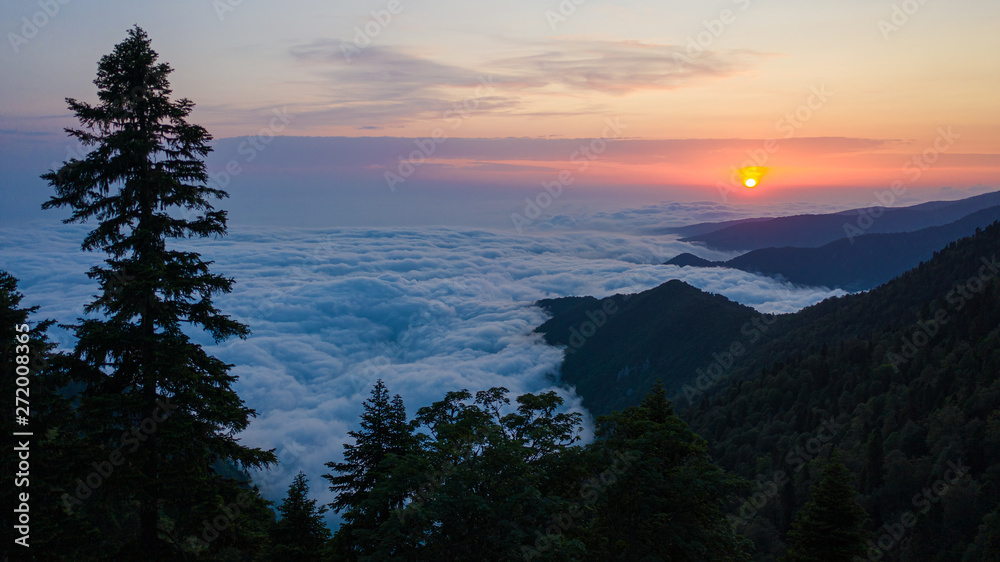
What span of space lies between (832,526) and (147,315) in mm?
21616

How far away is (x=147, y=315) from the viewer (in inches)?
497

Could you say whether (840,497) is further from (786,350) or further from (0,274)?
(786,350)

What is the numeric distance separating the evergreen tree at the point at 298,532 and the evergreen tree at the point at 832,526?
59.0ft

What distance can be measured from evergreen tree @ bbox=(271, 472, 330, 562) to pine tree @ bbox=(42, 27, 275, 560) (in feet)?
33.8

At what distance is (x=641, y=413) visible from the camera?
70.9 ft

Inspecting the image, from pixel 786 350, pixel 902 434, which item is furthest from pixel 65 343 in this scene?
pixel 902 434

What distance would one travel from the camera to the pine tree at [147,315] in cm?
1213

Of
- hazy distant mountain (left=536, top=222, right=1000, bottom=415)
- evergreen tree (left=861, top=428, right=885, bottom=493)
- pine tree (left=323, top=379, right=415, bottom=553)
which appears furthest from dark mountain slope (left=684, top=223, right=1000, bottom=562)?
pine tree (left=323, top=379, right=415, bottom=553)

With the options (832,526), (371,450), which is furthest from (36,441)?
(832,526)

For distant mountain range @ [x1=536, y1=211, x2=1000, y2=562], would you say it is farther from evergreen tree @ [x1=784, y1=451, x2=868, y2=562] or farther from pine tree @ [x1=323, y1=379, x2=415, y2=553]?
pine tree @ [x1=323, y1=379, x2=415, y2=553]

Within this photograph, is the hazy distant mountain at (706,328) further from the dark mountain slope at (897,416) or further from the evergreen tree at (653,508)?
the evergreen tree at (653,508)

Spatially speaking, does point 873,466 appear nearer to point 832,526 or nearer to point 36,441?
point 832,526

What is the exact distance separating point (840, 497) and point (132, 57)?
24390mm

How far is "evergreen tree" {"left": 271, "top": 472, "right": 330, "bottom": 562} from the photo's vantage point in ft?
74.0
